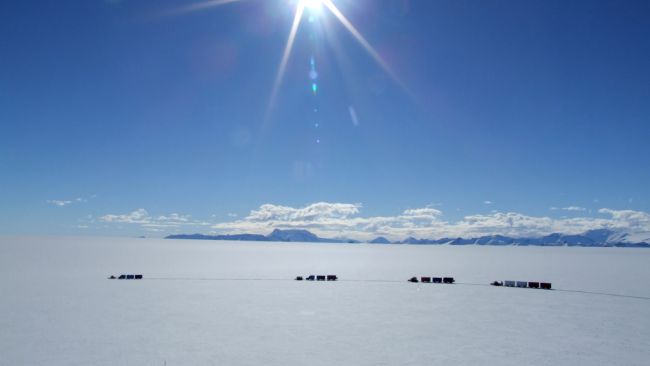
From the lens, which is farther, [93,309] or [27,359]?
[93,309]

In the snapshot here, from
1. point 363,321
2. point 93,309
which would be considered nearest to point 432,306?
point 363,321

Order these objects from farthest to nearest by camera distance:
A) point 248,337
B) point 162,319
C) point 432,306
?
point 432,306
point 162,319
point 248,337

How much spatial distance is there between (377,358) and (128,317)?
56.8 feet

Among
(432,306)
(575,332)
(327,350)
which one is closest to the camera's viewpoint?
(327,350)

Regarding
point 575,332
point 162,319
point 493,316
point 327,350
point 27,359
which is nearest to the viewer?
point 27,359

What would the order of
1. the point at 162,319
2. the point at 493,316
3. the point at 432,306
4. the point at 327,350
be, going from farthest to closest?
the point at 432,306 < the point at 493,316 < the point at 162,319 < the point at 327,350

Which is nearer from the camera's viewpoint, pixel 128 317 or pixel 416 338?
pixel 416 338

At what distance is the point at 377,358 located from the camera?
19000 mm

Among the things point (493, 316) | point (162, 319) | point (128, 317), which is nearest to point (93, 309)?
point (128, 317)

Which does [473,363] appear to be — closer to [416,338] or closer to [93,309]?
[416,338]

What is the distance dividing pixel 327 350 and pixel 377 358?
2.44m

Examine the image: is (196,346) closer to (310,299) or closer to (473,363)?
(473,363)

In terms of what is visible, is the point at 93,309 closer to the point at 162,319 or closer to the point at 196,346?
the point at 162,319

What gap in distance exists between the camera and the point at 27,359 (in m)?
18.4
